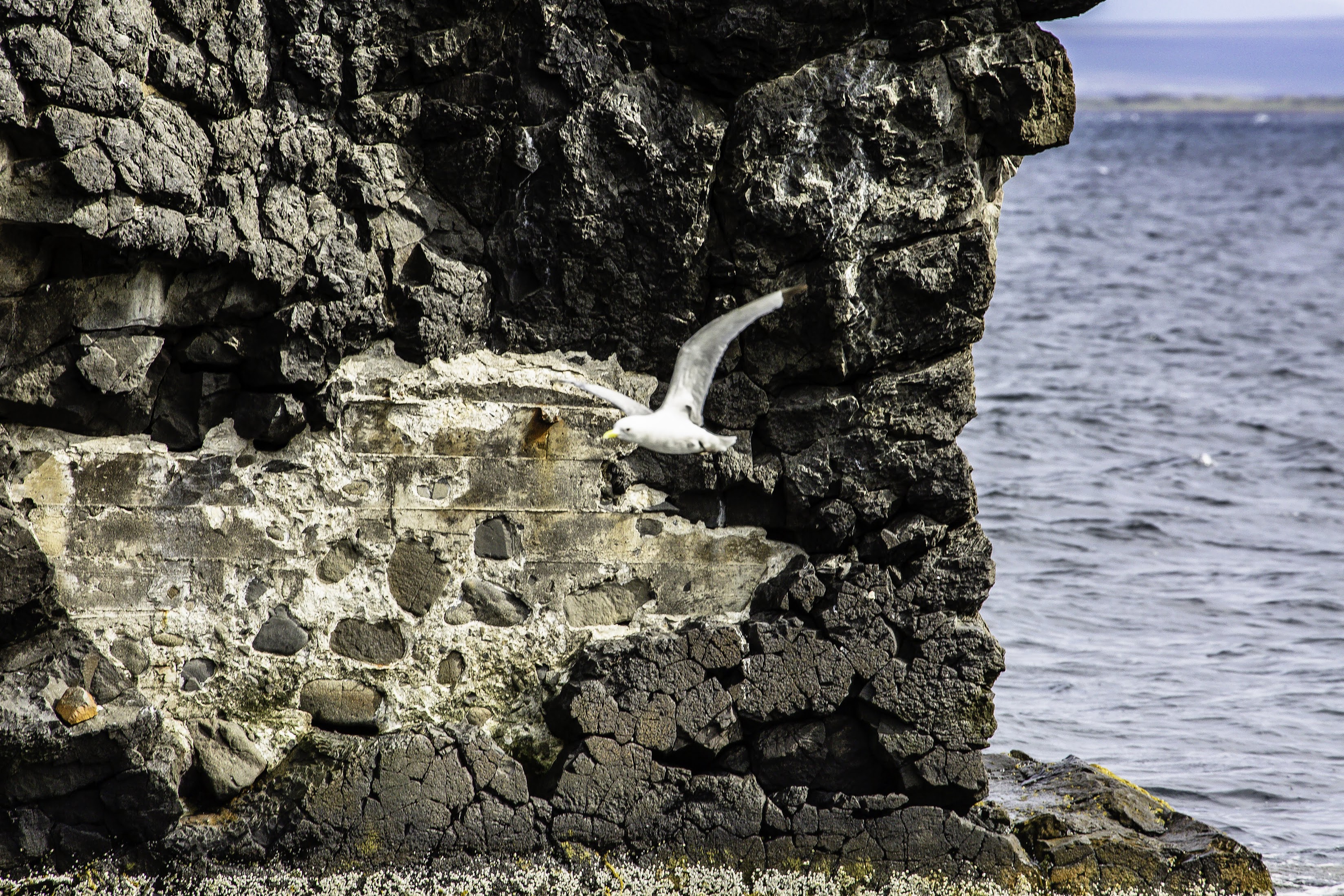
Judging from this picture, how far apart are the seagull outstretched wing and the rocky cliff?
1.35ft

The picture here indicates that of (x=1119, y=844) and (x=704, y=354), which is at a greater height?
(x=704, y=354)

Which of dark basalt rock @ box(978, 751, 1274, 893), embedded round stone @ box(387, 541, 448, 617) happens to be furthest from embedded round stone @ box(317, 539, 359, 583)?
dark basalt rock @ box(978, 751, 1274, 893)

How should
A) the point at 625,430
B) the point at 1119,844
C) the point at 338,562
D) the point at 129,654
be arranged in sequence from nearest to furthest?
the point at 625,430, the point at 129,654, the point at 338,562, the point at 1119,844

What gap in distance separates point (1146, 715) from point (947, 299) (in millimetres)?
3418

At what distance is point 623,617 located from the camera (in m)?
4.48

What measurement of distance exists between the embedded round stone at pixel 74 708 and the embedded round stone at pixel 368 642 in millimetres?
769

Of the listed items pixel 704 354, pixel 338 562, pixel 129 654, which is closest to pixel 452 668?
pixel 338 562

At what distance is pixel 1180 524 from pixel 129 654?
8210 mm

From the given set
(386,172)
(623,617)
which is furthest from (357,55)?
(623,617)

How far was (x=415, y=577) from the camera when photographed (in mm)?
4363

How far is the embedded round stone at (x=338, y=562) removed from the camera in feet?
14.1

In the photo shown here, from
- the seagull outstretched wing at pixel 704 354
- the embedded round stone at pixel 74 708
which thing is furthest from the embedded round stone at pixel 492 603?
the embedded round stone at pixel 74 708

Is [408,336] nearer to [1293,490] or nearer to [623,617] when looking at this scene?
[623,617]

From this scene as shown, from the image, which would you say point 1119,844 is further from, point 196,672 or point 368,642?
point 196,672
